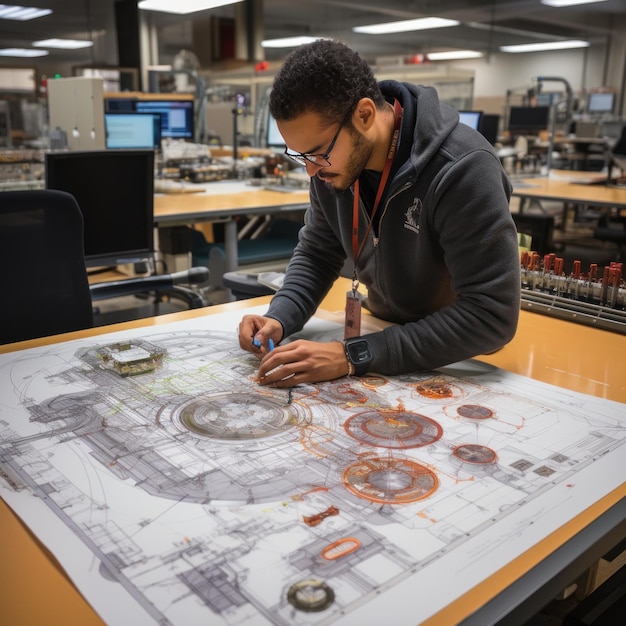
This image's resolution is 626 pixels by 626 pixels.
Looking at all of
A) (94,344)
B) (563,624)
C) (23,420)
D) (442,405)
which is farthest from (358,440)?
(94,344)

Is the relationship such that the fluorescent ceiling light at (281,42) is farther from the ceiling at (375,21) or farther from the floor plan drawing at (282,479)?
the floor plan drawing at (282,479)

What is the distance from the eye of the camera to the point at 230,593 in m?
0.68

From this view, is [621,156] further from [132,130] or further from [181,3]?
[181,3]

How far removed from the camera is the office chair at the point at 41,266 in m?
1.78

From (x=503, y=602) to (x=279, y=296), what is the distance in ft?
3.28

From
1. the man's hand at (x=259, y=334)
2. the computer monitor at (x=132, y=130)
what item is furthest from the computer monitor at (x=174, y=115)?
the man's hand at (x=259, y=334)

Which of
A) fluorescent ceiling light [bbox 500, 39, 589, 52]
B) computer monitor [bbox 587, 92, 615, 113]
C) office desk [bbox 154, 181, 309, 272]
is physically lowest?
office desk [bbox 154, 181, 309, 272]

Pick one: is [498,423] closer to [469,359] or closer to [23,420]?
[469,359]

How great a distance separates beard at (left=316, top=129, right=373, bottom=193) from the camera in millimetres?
1298

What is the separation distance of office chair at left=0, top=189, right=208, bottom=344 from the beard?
87 centimetres

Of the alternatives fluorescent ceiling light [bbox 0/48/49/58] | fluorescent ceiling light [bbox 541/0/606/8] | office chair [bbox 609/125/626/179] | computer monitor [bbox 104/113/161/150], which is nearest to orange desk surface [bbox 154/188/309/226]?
computer monitor [bbox 104/113/161/150]

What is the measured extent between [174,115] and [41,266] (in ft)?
11.2

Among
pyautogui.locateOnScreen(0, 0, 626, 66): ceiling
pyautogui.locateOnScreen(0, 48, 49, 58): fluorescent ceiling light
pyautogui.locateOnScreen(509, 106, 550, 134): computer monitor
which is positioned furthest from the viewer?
pyautogui.locateOnScreen(0, 0, 626, 66): ceiling

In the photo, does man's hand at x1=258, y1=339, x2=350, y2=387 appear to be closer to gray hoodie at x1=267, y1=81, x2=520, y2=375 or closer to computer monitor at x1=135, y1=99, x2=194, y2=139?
gray hoodie at x1=267, y1=81, x2=520, y2=375
